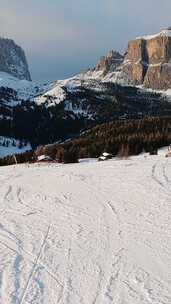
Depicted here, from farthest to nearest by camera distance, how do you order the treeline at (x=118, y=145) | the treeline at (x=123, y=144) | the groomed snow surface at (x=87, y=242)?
the treeline at (x=123, y=144) < the treeline at (x=118, y=145) < the groomed snow surface at (x=87, y=242)

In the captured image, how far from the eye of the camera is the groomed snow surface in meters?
13.1

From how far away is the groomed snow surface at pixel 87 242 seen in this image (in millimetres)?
13070

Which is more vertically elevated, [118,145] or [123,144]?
[123,144]

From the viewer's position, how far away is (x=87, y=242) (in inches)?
694

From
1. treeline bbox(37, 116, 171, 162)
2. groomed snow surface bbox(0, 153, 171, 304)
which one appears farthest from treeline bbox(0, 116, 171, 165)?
groomed snow surface bbox(0, 153, 171, 304)

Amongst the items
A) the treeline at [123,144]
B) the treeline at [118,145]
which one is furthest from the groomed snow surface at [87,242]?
the treeline at [118,145]

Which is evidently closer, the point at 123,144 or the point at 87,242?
the point at 87,242

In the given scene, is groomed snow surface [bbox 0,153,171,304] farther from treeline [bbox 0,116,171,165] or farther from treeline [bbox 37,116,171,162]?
treeline [bbox 0,116,171,165]

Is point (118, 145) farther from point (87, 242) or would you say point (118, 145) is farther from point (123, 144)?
point (87, 242)

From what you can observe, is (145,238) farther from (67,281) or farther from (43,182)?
(43,182)

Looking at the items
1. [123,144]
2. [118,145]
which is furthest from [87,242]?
[118,145]

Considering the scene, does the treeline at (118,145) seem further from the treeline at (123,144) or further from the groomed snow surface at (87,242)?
the groomed snow surface at (87,242)

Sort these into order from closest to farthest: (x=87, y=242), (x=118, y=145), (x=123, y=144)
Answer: (x=87, y=242)
(x=123, y=144)
(x=118, y=145)

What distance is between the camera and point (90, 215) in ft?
72.0
